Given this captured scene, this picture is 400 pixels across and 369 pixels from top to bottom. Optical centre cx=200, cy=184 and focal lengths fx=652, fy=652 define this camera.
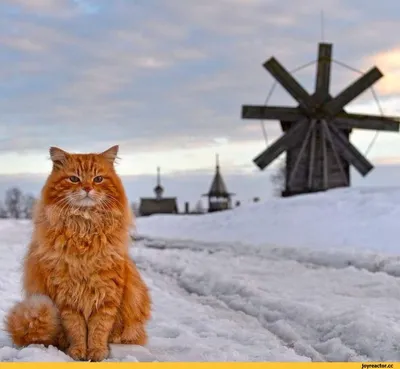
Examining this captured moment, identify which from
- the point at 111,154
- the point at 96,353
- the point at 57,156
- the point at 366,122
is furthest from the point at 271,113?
the point at 96,353

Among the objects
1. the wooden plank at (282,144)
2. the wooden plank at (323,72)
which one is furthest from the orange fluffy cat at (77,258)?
the wooden plank at (323,72)

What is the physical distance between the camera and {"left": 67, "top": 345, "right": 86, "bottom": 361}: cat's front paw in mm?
3884

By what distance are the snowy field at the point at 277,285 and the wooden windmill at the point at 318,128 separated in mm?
2920

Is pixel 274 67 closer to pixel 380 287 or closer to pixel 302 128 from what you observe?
pixel 302 128

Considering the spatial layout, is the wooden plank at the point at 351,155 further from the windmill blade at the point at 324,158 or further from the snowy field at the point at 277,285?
the snowy field at the point at 277,285

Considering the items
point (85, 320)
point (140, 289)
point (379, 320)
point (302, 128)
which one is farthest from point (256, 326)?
point (302, 128)

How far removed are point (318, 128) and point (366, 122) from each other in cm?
149

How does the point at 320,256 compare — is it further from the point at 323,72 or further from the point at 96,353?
the point at 323,72

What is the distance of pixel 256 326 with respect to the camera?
6.18m

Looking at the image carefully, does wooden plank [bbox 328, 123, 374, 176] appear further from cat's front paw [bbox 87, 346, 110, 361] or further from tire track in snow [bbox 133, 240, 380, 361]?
cat's front paw [bbox 87, 346, 110, 361]

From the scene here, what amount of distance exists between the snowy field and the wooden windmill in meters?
2.92

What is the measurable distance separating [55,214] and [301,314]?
3.39 m

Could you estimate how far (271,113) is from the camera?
17.8 meters

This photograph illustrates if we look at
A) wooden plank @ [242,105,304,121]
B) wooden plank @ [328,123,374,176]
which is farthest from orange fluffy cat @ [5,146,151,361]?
wooden plank @ [328,123,374,176]
